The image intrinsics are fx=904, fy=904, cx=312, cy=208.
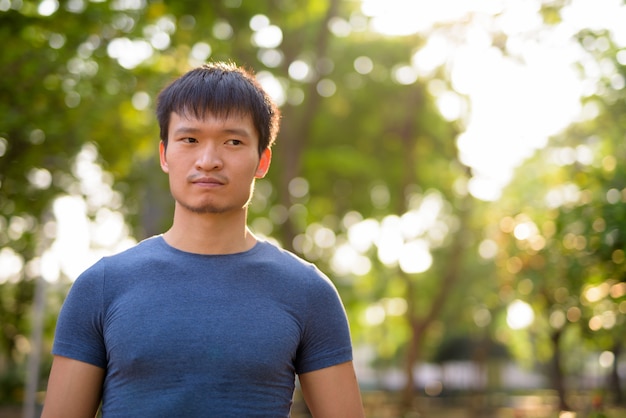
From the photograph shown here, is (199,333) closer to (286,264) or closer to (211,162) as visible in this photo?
(286,264)

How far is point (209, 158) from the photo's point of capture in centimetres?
245

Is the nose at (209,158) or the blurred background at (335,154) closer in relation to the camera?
the nose at (209,158)

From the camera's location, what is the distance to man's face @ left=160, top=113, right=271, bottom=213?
8.11ft

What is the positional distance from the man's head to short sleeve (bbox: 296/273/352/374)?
470 mm

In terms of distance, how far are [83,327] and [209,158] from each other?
56cm

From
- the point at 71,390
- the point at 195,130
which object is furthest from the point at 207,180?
the point at 71,390

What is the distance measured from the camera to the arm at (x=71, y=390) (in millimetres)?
2387

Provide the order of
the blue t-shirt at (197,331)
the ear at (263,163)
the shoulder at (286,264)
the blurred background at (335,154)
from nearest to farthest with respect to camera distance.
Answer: the blue t-shirt at (197,331), the shoulder at (286,264), the ear at (263,163), the blurred background at (335,154)

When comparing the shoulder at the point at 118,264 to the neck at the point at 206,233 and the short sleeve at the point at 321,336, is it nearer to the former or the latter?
the neck at the point at 206,233

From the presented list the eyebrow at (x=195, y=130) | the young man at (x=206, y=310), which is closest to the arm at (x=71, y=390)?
the young man at (x=206, y=310)

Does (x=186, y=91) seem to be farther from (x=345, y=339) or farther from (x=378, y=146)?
(x=378, y=146)

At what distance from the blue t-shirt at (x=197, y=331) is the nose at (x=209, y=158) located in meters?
0.25

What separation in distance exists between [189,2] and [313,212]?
A: 42.1 ft

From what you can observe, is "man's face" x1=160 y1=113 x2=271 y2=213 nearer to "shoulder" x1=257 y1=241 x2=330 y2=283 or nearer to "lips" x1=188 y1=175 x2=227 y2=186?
"lips" x1=188 y1=175 x2=227 y2=186
